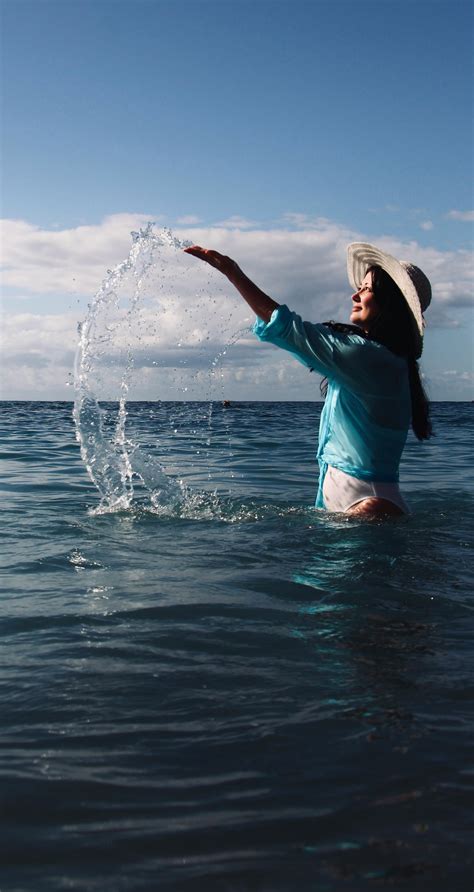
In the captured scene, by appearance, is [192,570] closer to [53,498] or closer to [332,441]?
[332,441]

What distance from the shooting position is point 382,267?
5.00 m

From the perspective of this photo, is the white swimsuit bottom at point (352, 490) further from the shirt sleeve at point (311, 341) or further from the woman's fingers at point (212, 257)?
the woman's fingers at point (212, 257)

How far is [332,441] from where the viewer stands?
5.33 meters

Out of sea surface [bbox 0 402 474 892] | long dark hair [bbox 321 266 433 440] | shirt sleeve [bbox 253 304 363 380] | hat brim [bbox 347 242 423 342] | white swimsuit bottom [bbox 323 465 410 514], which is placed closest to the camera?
sea surface [bbox 0 402 474 892]

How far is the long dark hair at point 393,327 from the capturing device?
4852 mm

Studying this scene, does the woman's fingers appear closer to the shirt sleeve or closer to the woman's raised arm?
the woman's raised arm

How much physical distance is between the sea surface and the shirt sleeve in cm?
118

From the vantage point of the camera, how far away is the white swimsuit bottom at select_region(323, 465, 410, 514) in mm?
5211

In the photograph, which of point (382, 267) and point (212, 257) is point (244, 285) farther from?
point (382, 267)

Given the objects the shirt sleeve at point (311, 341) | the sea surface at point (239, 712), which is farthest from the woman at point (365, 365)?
the sea surface at point (239, 712)

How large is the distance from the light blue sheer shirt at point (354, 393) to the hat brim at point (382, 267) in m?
0.31

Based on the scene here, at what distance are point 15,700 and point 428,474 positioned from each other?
29.0ft

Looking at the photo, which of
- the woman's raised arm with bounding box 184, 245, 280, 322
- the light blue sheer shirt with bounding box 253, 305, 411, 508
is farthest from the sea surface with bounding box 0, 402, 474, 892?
the woman's raised arm with bounding box 184, 245, 280, 322

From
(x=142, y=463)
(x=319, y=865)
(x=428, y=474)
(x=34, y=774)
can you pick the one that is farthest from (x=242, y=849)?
(x=428, y=474)
